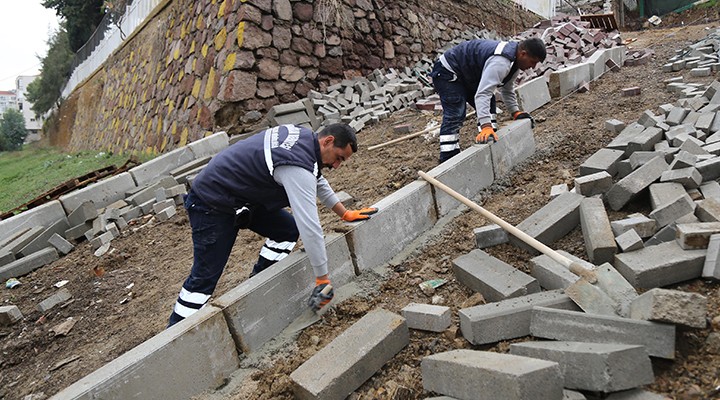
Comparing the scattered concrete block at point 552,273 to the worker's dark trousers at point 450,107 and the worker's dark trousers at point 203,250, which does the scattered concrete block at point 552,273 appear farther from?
the worker's dark trousers at point 450,107

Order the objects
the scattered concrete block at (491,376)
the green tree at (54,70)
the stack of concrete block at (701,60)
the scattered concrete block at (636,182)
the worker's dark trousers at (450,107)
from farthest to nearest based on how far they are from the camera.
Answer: the green tree at (54,70)
the stack of concrete block at (701,60)
the worker's dark trousers at (450,107)
the scattered concrete block at (636,182)
the scattered concrete block at (491,376)

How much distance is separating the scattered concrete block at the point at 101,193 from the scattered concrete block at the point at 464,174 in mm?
4722

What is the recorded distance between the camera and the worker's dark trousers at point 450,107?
16.5 ft

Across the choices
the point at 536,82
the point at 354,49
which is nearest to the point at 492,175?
the point at 536,82

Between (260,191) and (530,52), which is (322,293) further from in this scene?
(530,52)

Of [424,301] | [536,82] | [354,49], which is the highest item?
[354,49]

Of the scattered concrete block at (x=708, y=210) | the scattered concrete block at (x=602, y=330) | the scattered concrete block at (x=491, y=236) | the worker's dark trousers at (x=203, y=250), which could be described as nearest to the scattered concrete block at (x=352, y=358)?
the scattered concrete block at (x=602, y=330)

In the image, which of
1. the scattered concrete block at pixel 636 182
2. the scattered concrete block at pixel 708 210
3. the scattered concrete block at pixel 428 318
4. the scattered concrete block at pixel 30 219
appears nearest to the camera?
the scattered concrete block at pixel 428 318

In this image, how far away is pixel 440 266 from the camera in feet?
11.6

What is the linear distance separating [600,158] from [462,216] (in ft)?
4.32

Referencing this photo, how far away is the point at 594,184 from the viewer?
12.1ft

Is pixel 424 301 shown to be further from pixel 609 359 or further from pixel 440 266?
pixel 609 359

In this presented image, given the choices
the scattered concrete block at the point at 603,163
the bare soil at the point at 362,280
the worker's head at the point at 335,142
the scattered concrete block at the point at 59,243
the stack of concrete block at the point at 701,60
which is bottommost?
the bare soil at the point at 362,280

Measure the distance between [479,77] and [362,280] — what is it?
9.19ft
